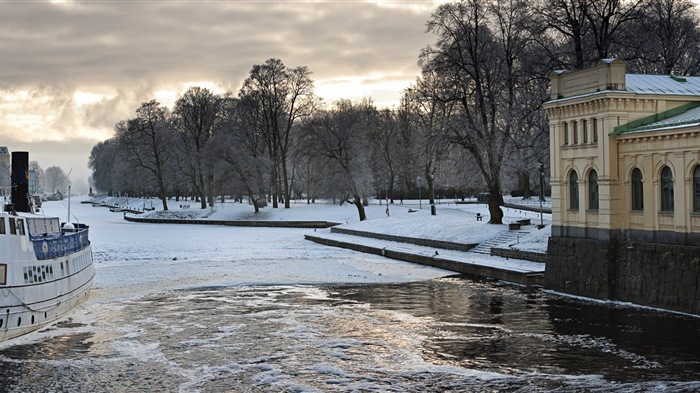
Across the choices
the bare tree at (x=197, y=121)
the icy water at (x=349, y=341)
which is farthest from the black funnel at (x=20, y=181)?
A: the bare tree at (x=197, y=121)

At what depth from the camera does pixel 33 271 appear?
28844 millimetres

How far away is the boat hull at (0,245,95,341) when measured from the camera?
26438mm

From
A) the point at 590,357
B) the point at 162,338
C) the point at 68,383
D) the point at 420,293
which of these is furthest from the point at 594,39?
the point at 68,383

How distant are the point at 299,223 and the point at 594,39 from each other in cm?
4659

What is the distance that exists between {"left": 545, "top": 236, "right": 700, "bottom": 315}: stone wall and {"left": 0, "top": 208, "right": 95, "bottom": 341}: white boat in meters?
20.6

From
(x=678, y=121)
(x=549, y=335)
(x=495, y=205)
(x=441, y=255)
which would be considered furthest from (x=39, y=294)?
(x=495, y=205)

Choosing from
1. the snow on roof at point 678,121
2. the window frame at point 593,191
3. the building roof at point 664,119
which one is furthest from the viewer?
the window frame at point 593,191

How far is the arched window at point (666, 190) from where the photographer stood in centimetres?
3112

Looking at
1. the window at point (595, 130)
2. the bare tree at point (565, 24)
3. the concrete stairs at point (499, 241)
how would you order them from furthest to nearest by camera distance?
the concrete stairs at point (499, 241)
the bare tree at point (565, 24)
the window at point (595, 130)

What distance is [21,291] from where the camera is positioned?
27266 mm

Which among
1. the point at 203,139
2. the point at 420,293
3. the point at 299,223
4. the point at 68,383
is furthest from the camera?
the point at 203,139

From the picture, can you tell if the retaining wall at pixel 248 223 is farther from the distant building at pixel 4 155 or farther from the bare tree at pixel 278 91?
the distant building at pixel 4 155

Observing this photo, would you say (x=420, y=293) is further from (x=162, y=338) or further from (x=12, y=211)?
(x=12, y=211)

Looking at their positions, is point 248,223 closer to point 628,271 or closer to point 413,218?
point 413,218
